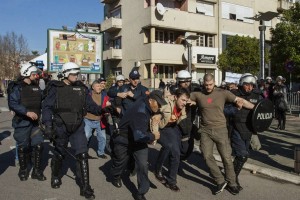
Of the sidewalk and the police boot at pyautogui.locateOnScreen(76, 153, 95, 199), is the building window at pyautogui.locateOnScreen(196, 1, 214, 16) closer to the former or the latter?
the sidewalk

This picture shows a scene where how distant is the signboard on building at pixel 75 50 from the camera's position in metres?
20.6

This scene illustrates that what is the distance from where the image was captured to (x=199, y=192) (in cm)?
558

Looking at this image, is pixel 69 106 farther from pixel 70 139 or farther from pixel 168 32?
pixel 168 32

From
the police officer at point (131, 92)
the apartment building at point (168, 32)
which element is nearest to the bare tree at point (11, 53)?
the apartment building at point (168, 32)

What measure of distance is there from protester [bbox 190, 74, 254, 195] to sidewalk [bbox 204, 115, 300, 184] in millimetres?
1327

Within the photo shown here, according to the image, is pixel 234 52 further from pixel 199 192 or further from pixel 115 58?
pixel 199 192

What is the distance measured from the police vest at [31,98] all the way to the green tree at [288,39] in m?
18.1

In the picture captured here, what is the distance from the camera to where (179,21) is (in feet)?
101

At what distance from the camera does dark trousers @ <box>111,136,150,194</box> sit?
5.00 metres

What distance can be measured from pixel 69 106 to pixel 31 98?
1160 millimetres

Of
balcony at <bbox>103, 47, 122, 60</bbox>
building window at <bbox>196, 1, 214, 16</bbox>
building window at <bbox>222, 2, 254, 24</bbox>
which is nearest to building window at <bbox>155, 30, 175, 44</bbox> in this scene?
building window at <bbox>196, 1, 214, 16</bbox>

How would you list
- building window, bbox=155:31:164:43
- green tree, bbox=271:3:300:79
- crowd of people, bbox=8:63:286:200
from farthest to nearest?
building window, bbox=155:31:164:43 → green tree, bbox=271:3:300:79 → crowd of people, bbox=8:63:286:200

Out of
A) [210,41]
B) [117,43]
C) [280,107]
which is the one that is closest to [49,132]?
[280,107]

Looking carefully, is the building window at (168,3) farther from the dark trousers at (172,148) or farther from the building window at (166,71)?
Result: the dark trousers at (172,148)
